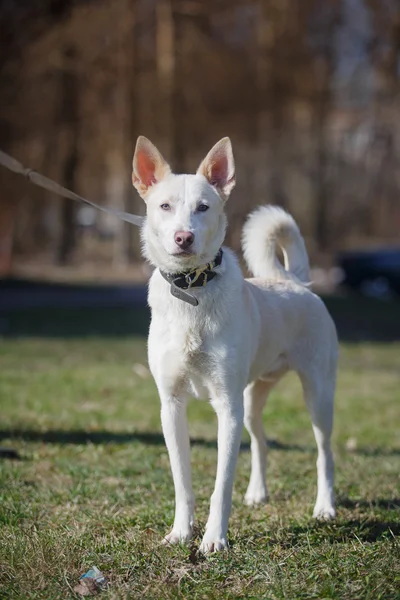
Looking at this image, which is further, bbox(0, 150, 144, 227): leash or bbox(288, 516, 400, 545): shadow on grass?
bbox(0, 150, 144, 227): leash

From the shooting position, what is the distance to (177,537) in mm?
3545

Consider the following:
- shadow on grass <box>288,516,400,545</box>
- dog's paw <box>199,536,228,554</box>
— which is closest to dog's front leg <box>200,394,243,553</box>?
dog's paw <box>199,536,228,554</box>

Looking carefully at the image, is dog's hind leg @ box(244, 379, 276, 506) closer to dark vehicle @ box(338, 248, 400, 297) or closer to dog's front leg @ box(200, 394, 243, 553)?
dog's front leg @ box(200, 394, 243, 553)

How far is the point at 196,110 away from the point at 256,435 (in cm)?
2018

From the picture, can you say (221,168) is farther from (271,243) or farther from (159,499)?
(159,499)

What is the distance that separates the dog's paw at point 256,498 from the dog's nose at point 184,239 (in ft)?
5.63

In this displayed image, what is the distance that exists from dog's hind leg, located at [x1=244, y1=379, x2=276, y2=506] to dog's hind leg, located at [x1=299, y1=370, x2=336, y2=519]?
13.0 inches

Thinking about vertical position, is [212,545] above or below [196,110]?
below

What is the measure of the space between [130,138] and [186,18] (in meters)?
3.52

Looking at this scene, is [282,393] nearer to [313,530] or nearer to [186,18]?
[313,530]

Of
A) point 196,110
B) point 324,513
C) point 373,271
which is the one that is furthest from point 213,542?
point 196,110

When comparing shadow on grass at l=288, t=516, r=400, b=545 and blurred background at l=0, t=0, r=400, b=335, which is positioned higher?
blurred background at l=0, t=0, r=400, b=335

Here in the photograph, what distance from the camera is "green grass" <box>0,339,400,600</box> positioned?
3.05m

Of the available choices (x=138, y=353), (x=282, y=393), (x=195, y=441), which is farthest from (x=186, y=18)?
(x=195, y=441)
